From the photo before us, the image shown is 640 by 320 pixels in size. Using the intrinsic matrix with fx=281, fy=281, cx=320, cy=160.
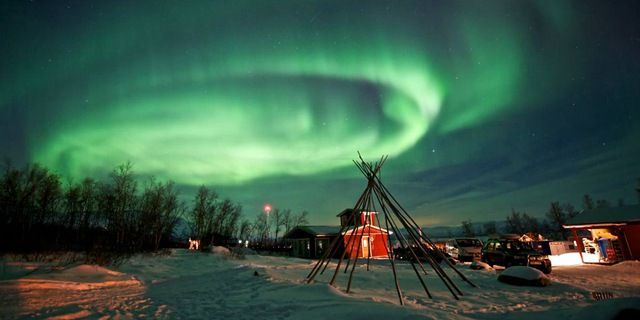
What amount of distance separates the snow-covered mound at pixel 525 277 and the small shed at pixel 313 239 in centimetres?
2272

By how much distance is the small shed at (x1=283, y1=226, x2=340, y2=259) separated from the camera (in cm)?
3303

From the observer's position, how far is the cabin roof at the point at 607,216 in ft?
66.5

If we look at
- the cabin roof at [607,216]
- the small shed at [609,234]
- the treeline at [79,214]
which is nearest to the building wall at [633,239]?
the small shed at [609,234]

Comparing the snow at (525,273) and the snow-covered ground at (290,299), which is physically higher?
the snow at (525,273)

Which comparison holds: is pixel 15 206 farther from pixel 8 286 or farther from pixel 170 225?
pixel 8 286

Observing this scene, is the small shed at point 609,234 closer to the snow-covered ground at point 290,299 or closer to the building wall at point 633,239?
the building wall at point 633,239

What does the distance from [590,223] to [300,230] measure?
27192 millimetres

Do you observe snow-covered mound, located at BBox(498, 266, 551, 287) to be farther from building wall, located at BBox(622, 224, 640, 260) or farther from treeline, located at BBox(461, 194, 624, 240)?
treeline, located at BBox(461, 194, 624, 240)

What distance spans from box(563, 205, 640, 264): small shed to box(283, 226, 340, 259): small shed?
21885 mm

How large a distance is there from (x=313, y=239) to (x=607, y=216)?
26.1 m

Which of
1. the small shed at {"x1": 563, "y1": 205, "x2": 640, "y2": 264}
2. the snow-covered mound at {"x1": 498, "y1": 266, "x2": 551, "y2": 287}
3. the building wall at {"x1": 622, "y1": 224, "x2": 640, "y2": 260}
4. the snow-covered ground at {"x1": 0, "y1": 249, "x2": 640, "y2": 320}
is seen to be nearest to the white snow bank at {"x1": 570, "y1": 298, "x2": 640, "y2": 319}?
the snow-covered ground at {"x1": 0, "y1": 249, "x2": 640, "y2": 320}

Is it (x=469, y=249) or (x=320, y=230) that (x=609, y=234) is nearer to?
(x=469, y=249)

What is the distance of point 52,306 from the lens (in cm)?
671

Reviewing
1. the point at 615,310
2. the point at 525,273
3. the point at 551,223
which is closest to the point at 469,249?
the point at 525,273
